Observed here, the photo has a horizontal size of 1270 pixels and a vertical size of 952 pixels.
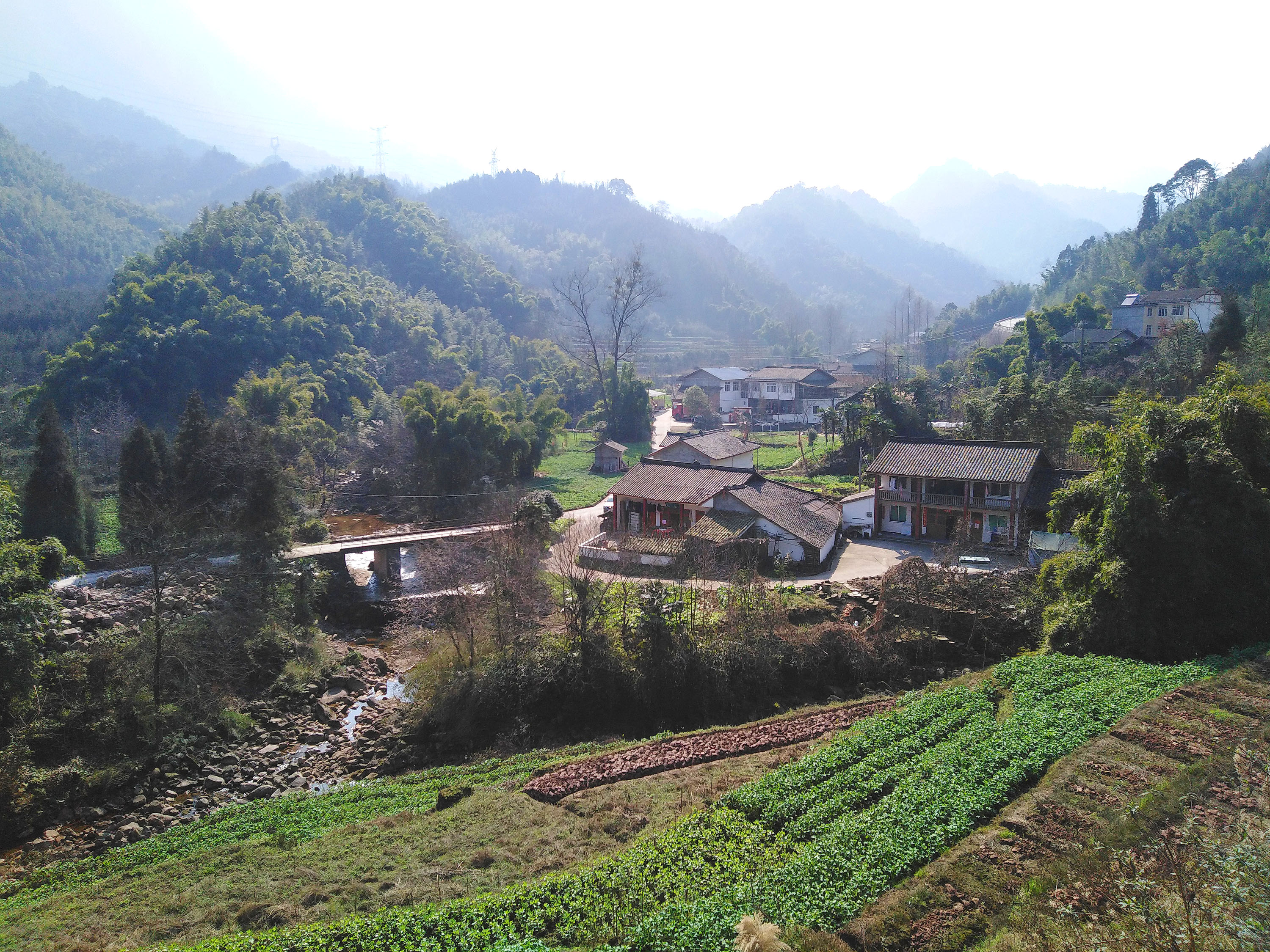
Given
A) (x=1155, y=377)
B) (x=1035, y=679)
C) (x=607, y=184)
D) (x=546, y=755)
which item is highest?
(x=607, y=184)

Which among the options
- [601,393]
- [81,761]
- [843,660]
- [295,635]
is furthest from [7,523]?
[601,393]

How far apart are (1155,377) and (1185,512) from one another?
25135 mm

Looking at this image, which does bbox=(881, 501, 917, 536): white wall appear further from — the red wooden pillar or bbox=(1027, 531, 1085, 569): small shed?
bbox=(1027, 531, 1085, 569): small shed

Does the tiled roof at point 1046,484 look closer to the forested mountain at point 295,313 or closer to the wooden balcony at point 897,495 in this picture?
the wooden balcony at point 897,495

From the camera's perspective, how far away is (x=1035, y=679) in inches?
623

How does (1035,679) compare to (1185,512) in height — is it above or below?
below

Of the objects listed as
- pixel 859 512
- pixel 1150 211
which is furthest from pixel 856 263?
pixel 859 512

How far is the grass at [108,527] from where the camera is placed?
26.2 meters

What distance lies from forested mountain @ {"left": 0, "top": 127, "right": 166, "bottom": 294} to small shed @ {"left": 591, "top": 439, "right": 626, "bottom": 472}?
55859 mm

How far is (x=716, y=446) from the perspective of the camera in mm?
39938

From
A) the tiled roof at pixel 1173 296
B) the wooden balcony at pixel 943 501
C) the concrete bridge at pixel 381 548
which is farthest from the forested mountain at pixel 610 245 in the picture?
the wooden balcony at pixel 943 501

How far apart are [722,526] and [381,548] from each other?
13304mm

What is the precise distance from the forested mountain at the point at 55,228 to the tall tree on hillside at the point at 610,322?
161 ft

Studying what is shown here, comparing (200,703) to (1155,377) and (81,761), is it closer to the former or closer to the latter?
(81,761)
